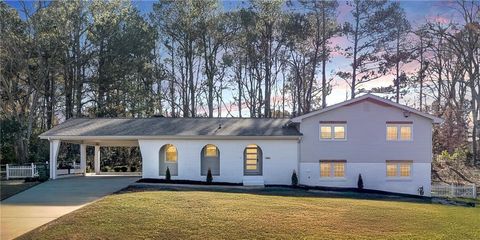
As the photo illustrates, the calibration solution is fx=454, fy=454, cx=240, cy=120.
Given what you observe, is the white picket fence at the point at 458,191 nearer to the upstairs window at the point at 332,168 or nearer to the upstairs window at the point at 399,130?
the upstairs window at the point at 399,130

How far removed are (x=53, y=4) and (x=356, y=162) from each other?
2653 centimetres

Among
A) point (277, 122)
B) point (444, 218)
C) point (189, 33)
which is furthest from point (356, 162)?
point (189, 33)

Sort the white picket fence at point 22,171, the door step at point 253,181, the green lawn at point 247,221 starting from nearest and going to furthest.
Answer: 1. the green lawn at point 247,221
2. the door step at point 253,181
3. the white picket fence at point 22,171

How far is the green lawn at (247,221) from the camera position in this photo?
1242cm

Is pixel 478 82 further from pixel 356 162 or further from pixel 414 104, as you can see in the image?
pixel 356 162

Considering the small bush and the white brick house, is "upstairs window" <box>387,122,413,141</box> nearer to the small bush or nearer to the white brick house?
the white brick house

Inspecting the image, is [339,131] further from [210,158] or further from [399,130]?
[210,158]

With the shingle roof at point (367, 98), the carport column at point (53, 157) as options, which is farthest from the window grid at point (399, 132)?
the carport column at point (53, 157)

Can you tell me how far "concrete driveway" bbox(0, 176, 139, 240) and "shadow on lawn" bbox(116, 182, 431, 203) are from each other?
1.47 meters

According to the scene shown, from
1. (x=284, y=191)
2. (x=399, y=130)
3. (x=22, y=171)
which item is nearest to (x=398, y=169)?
(x=399, y=130)

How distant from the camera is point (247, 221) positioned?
13625 mm

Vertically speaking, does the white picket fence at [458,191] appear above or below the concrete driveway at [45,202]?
below

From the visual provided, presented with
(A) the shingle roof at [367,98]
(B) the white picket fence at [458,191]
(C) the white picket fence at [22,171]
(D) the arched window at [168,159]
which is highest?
(A) the shingle roof at [367,98]

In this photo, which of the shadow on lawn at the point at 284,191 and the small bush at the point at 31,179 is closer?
the shadow on lawn at the point at 284,191
